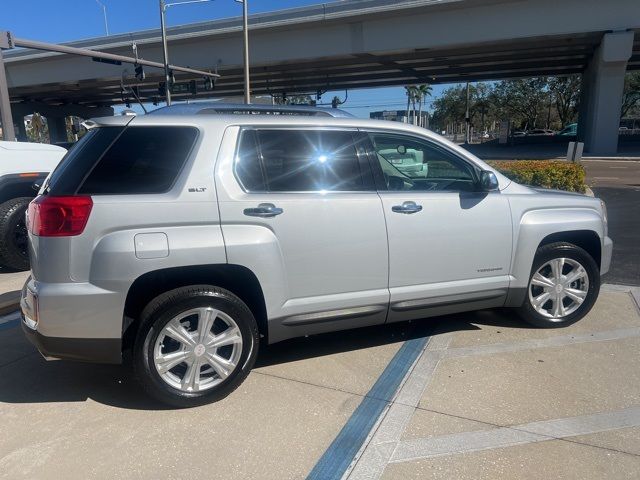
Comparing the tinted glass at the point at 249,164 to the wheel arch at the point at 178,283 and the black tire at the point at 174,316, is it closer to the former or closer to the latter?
the wheel arch at the point at 178,283

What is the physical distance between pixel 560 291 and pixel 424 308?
4.51 ft

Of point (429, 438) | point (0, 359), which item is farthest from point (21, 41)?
point (429, 438)

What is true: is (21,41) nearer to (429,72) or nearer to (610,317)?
(610,317)

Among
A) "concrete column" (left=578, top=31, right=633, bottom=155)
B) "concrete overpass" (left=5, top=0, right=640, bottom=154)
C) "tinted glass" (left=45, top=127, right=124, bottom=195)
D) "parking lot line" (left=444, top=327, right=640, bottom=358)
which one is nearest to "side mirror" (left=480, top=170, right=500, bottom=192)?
"parking lot line" (left=444, top=327, right=640, bottom=358)

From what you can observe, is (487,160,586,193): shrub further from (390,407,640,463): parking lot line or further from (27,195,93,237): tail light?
(27,195,93,237): tail light

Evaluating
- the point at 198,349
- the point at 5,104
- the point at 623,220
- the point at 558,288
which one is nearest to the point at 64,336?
the point at 198,349

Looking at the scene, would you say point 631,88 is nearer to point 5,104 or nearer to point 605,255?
point 5,104

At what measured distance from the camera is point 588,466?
2.70 m

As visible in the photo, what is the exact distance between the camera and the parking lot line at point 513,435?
2.84 metres

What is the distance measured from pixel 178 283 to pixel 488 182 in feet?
7.94

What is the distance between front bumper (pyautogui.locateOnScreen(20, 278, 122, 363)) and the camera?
3016mm

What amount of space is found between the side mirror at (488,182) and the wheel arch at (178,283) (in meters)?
1.92

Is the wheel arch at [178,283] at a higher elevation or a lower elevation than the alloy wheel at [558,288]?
higher

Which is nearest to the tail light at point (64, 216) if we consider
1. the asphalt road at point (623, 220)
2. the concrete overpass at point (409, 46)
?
the asphalt road at point (623, 220)
